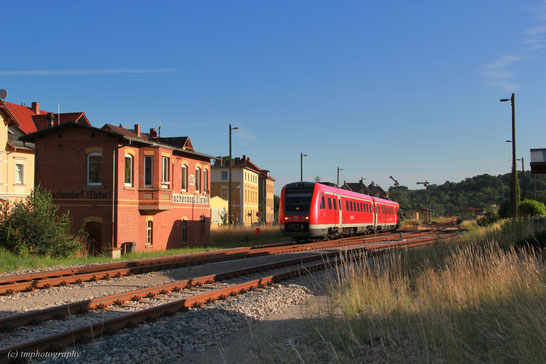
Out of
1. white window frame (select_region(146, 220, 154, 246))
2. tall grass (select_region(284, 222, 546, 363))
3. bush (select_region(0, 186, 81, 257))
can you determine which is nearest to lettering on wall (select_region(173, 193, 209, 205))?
white window frame (select_region(146, 220, 154, 246))

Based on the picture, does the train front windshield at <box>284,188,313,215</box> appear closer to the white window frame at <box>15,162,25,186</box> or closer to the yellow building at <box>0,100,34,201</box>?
the yellow building at <box>0,100,34,201</box>

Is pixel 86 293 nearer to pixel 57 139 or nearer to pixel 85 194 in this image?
pixel 85 194

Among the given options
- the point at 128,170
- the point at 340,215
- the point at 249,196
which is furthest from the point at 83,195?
the point at 249,196

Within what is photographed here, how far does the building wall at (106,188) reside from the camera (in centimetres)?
2291

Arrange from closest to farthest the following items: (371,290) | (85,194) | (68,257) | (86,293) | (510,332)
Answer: (510,332) < (371,290) < (86,293) < (68,257) < (85,194)

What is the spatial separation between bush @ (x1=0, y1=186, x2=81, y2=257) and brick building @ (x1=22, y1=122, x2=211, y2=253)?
151 inches

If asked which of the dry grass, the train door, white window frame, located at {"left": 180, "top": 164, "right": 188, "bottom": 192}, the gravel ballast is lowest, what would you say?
the dry grass

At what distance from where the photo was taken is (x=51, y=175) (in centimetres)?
2378

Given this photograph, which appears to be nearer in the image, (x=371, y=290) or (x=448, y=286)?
(x=448, y=286)

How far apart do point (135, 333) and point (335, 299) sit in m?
3.37

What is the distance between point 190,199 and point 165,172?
12.0 feet

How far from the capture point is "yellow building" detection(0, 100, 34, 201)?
33.1 metres

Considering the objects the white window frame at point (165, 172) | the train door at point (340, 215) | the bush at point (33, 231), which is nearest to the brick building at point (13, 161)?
the white window frame at point (165, 172)

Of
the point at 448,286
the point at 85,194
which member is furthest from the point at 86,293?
the point at 85,194
